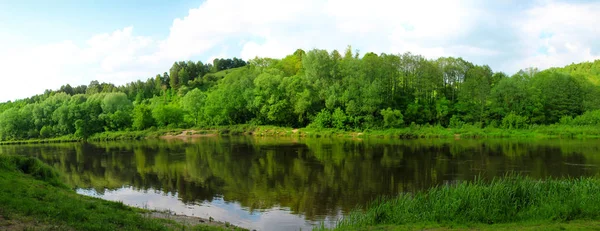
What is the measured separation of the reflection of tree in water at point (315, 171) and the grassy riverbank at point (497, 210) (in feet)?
14.0

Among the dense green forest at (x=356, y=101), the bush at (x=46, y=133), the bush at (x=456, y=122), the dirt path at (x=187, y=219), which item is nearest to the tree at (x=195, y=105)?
the dense green forest at (x=356, y=101)

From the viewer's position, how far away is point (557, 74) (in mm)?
66688

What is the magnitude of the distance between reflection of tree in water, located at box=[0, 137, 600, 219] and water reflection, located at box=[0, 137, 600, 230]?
6 centimetres

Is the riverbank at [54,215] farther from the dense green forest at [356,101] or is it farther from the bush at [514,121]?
the bush at [514,121]

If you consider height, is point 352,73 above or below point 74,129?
above

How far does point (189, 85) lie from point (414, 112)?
81.9 metres

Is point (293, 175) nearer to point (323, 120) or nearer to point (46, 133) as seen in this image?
point (323, 120)

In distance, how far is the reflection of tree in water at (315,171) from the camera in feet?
69.9

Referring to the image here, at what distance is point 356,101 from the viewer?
225 ft

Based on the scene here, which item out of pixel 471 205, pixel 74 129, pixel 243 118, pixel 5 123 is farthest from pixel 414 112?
pixel 5 123

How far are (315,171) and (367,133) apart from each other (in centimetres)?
3547

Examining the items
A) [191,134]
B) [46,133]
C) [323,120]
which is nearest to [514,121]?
[323,120]

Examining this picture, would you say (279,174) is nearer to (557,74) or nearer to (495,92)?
(495,92)

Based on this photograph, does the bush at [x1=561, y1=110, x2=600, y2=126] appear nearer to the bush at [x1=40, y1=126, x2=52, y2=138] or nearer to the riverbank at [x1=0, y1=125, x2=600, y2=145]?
the riverbank at [x1=0, y1=125, x2=600, y2=145]
